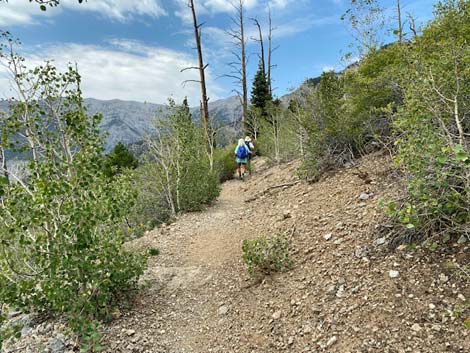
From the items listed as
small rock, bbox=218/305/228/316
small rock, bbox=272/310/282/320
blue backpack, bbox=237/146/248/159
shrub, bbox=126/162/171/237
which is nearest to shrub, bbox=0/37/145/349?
small rock, bbox=218/305/228/316

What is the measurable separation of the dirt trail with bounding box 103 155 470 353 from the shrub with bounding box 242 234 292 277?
5.0 inches

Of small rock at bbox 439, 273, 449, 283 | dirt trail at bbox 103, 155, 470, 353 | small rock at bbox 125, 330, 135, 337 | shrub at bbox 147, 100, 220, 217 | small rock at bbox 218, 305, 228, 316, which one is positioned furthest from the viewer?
shrub at bbox 147, 100, 220, 217

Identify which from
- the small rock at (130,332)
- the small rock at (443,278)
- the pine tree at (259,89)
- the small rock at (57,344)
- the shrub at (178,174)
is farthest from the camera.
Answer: the pine tree at (259,89)

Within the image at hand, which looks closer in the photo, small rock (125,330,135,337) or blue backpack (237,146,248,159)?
small rock (125,330,135,337)

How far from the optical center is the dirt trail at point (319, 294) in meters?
2.67

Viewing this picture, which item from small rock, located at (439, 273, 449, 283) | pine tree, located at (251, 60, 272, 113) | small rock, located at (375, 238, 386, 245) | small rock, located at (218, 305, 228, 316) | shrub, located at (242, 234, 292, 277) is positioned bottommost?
small rock, located at (218, 305, 228, 316)

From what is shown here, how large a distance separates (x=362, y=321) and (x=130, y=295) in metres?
2.77

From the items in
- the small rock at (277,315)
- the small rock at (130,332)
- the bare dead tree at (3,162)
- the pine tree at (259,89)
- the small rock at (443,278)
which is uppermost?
the pine tree at (259,89)

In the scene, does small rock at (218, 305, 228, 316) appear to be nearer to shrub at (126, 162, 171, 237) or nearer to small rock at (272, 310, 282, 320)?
small rock at (272, 310, 282, 320)

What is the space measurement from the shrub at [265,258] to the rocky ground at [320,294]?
0.13 metres

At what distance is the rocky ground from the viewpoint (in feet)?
8.77

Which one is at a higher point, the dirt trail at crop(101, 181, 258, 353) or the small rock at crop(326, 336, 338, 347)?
the small rock at crop(326, 336, 338, 347)

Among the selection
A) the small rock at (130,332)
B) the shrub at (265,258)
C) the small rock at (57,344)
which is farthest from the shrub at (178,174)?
the small rock at (57,344)

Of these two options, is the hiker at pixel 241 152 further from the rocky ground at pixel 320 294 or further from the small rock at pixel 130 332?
the small rock at pixel 130 332
